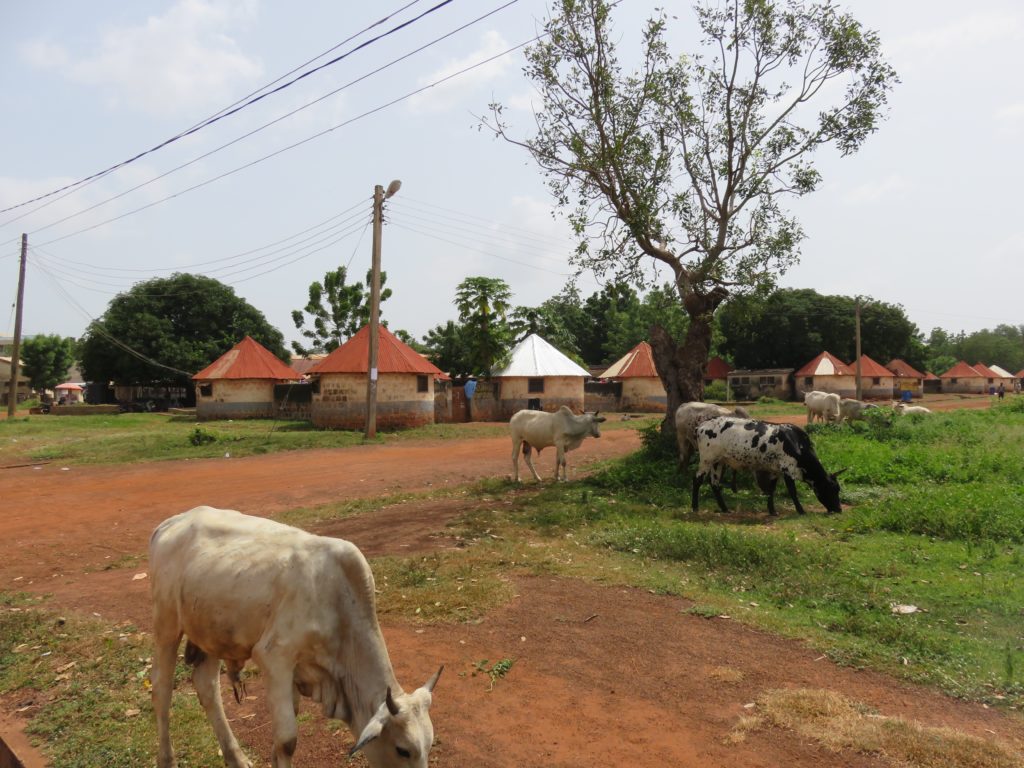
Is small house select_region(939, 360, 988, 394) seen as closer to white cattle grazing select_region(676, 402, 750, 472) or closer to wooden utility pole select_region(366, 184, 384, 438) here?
wooden utility pole select_region(366, 184, 384, 438)

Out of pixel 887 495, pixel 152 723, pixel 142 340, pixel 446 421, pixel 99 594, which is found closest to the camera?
pixel 152 723

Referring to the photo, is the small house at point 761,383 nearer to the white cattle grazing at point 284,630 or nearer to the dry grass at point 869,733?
the dry grass at point 869,733

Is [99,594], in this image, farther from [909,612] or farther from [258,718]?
[909,612]

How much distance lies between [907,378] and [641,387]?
33.1 metres

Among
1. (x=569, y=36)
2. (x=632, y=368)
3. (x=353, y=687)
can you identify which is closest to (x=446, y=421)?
(x=632, y=368)

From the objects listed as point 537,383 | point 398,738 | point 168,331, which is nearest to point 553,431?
point 398,738

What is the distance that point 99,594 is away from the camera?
8648 millimetres

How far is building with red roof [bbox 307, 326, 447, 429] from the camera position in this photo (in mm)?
29859

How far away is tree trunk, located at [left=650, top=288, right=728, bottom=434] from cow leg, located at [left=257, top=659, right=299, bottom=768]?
48.6 ft

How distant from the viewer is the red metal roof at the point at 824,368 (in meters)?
53.1

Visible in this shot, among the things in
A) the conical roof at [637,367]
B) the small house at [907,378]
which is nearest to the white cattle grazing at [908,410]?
the conical roof at [637,367]

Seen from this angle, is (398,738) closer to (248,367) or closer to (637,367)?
(248,367)

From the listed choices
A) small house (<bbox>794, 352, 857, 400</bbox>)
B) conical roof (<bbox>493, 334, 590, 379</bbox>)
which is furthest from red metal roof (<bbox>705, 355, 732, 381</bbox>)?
conical roof (<bbox>493, 334, 590, 379</bbox>)

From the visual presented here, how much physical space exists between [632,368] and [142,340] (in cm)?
3192
